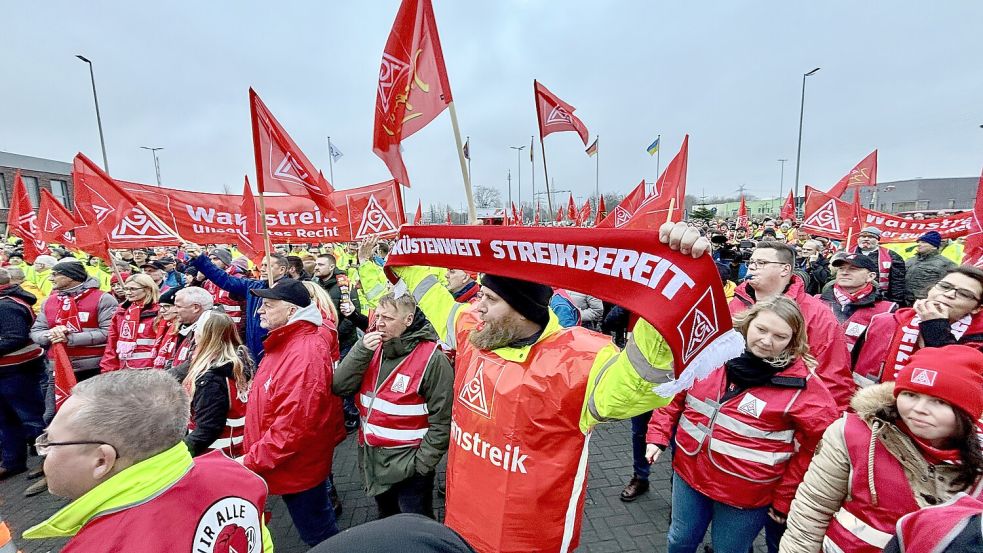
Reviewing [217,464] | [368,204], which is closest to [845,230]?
[368,204]

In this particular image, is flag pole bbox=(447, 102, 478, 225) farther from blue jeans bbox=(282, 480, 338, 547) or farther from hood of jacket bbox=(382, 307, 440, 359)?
blue jeans bbox=(282, 480, 338, 547)

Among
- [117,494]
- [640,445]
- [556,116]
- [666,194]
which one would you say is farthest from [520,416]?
[666,194]

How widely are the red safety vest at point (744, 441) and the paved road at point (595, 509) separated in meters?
1.31

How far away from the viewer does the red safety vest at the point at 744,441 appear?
2.57 metres

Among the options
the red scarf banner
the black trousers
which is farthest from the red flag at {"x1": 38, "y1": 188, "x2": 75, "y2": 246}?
the red scarf banner

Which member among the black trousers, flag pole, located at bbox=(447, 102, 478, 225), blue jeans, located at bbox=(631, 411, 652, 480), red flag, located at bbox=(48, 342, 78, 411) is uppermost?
flag pole, located at bbox=(447, 102, 478, 225)

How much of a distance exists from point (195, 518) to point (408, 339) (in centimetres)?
177

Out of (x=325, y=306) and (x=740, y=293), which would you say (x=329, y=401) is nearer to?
(x=325, y=306)

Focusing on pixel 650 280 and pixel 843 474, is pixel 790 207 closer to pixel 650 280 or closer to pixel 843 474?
pixel 843 474

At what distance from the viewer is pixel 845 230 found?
9695 mm

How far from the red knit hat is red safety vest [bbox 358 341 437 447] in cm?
264

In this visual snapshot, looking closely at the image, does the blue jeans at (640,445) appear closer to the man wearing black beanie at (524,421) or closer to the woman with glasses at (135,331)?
the man wearing black beanie at (524,421)

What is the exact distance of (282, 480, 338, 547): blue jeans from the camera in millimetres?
3096

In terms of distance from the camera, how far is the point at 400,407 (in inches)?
121
